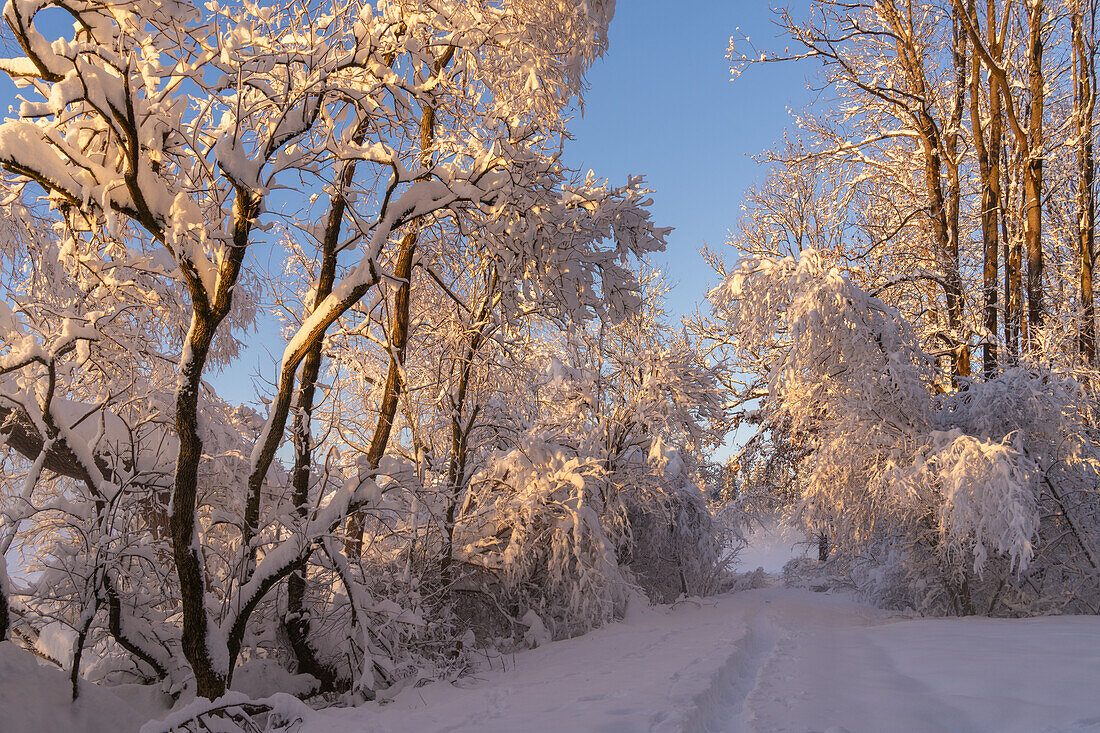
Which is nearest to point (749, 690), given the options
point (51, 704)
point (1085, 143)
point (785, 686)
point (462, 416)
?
point (785, 686)

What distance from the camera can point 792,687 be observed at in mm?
5414

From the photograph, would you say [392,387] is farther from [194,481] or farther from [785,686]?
[785,686]

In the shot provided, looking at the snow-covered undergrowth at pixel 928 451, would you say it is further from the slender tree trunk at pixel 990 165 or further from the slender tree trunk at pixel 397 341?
the slender tree trunk at pixel 397 341

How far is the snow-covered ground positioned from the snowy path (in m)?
0.02

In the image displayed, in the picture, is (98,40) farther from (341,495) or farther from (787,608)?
(787,608)

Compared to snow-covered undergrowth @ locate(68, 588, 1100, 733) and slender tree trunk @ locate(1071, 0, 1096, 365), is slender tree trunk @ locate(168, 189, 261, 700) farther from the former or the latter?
slender tree trunk @ locate(1071, 0, 1096, 365)

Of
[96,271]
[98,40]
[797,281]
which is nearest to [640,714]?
[96,271]

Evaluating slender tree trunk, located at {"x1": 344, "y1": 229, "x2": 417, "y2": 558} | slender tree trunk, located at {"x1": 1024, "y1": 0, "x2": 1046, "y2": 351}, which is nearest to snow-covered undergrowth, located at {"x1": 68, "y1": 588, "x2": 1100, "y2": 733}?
slender tree trunk, located at {"x1": 344, "y1": 229, "x2": 417, "y2": 558}

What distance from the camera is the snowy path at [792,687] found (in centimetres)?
420

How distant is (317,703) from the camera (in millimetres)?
6516

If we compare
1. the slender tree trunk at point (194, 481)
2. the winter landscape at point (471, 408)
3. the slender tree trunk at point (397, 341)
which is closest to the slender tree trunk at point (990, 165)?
the winter landscape at point (471, 408)

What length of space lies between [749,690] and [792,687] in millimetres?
390

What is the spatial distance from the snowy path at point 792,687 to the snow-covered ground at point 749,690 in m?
0.02

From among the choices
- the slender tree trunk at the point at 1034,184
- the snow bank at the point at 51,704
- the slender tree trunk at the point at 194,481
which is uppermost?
the slender tree trunk at the point at 1034,184
